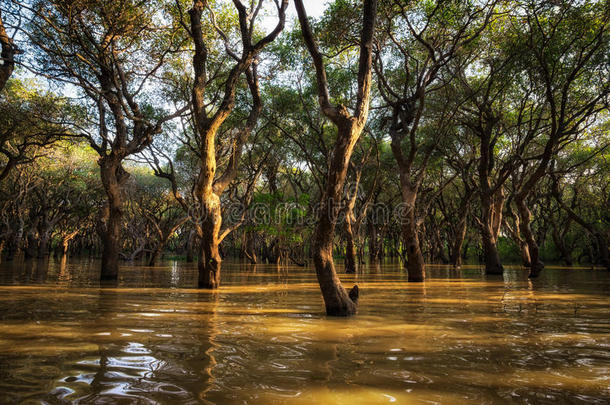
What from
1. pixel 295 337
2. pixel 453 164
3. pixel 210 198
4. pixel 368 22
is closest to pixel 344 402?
pixel 295 337

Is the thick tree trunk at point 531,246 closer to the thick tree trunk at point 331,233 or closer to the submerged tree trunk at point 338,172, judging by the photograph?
the submerged tree trunk at point 338,172

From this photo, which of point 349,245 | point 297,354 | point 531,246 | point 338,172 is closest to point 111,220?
point 338,172

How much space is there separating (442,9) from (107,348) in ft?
42.4

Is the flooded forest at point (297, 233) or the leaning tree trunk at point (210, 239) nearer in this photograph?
the flooded forest at point (297, 233)

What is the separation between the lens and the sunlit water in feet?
9.43

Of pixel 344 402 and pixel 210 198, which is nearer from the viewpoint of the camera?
pixel 344 402

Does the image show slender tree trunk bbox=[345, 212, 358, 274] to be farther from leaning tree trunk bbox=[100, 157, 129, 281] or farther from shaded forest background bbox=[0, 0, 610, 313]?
leaning tree trunk bbox=[100, 157, 129, 281]

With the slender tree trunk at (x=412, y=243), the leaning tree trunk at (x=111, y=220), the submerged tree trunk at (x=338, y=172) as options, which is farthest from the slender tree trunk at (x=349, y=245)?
the submerged tree trunk at (x=338, y=172)

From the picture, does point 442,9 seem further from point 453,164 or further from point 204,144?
point 453,164

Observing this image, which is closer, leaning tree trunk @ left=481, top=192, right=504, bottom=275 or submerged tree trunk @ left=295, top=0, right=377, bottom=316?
submerged tree trunk @ left=295, top=0, right=377, bottom=316

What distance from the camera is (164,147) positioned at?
2416 centimetres

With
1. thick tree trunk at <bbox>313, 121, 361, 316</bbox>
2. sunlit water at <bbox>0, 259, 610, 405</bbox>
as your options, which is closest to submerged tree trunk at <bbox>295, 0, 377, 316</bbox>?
thick tree trunk at <bbox>313, 121, 361, 316</bbox>

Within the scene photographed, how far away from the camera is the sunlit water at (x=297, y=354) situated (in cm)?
288

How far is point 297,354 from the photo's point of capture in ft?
13.0
